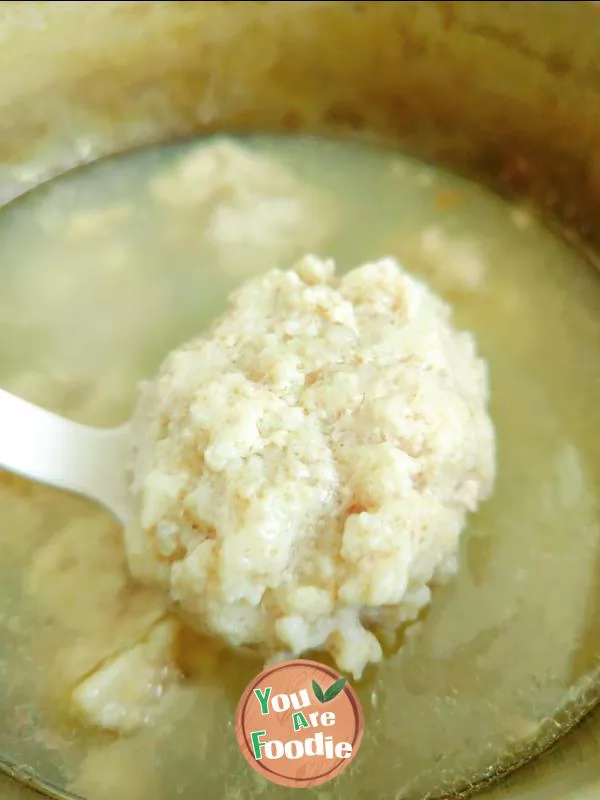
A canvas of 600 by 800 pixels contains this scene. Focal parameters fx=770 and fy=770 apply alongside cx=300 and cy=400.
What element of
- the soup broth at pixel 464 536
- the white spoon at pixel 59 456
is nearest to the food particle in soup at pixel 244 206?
the soup broth at pixel 464 536

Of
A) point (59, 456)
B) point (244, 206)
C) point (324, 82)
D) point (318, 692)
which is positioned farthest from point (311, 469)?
point (324, 82)

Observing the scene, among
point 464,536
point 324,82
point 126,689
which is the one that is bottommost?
point 126,689

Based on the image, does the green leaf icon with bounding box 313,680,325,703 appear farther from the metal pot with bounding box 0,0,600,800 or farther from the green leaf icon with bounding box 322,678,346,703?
the metal pot with bounding box 0,0,600,800

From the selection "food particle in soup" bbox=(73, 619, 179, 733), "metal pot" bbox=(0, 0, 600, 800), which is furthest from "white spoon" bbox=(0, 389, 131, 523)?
"metal pot" bbox=(0, 0, 600, 800)

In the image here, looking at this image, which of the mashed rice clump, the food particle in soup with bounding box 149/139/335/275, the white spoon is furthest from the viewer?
the food particle in soup with bounding box 149/139/335/275

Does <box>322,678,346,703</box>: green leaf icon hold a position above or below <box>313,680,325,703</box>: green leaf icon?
above

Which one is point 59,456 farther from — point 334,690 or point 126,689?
point 334,690

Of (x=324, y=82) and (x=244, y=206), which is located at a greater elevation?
(x=324, y=82)
